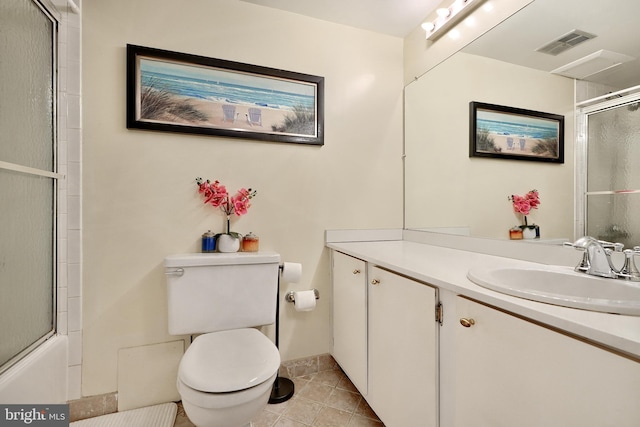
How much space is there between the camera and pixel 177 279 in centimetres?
137

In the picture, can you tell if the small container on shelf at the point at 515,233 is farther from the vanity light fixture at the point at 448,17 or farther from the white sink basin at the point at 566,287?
the vanity light fixture at the point at 448,17

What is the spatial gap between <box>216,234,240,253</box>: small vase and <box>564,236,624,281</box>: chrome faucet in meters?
1.45

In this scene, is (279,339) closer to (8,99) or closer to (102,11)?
(8,99)

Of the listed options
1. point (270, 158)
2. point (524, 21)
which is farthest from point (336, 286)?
point (524, 21)

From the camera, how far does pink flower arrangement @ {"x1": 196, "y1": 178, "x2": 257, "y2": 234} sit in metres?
1.58

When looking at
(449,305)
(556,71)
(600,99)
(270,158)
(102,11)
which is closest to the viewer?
(449,305)

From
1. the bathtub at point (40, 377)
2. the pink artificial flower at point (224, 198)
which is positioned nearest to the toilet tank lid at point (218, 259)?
the pink artificial flower at point (224, 198)

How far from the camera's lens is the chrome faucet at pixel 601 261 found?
0.85m

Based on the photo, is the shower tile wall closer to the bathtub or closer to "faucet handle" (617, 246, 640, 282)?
the bathtub

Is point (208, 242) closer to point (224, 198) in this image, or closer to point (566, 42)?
point (224, 198)

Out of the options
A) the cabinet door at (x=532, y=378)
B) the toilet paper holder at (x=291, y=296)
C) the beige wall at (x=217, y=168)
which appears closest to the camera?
the cabinet door at (x=532, y=378)

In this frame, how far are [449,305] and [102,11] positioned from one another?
205 cm

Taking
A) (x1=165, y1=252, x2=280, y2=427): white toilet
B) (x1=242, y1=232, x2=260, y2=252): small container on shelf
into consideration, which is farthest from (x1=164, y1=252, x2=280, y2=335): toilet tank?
(x1=242, y1=232, x2=260, y2=252): small container on shelf

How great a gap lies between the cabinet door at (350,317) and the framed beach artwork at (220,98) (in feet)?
2.64
